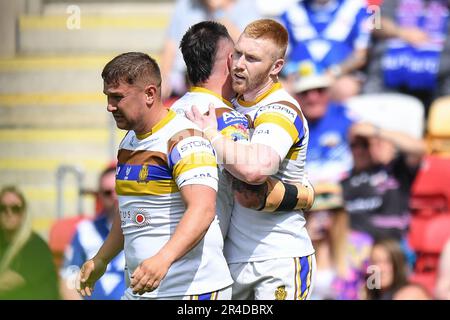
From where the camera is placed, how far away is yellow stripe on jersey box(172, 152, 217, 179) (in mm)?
4234

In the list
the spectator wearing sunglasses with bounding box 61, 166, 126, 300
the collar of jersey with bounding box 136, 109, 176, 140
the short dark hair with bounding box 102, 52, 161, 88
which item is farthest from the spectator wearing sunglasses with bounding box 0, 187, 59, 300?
the short dark hair with bounding box 102, 52, 161, 88

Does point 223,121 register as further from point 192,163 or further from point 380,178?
point 380,178

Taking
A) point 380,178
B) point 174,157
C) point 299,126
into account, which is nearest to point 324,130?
point 380,178

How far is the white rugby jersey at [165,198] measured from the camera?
429 centimetres

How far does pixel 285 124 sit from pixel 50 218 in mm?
4180

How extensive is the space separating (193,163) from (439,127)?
3.89 metres

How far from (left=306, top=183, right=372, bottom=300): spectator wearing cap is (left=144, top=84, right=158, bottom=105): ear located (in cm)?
316

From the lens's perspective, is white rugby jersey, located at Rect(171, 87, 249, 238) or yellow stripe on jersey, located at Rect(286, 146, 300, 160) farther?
yellow stripe on jersey, located at Rect(286, 146, 300, 160)

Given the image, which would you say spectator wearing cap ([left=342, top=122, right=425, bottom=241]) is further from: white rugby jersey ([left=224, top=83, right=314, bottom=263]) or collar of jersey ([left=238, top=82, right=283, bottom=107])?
collar of jersey ([left=238, top=82, right=283, bottom=107])

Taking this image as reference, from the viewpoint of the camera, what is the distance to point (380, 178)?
7.60 m

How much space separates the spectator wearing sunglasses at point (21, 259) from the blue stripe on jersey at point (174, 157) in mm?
3179

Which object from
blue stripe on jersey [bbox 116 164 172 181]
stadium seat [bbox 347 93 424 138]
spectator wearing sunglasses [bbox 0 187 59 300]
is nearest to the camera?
blue stripe on jersey [bbox 116 164 172 181]

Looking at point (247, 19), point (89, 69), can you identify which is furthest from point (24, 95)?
point (247, 19)
